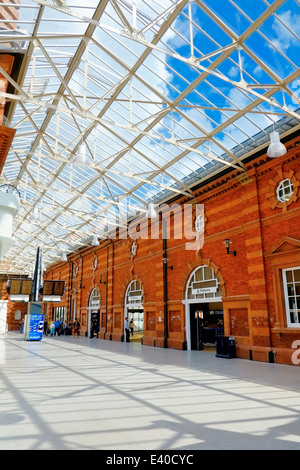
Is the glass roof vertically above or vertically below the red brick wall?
above

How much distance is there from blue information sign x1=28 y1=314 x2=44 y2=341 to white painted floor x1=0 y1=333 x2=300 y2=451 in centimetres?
1297

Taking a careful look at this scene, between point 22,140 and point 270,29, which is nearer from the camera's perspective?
point 270,29

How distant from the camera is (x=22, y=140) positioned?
1602 cm

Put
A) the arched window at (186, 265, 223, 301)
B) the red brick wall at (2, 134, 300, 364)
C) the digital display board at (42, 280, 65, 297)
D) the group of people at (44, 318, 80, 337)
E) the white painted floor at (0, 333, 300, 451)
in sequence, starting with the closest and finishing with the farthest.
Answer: the white painted floor at (0, 333, 300, 451) → the red brick wall at (2, 134, 300, 364) → the arched window at (186, 265, 223, 301) → the digital display board at (42, 280, 65, 297) → the group of people at (44, 318, 80, 337)

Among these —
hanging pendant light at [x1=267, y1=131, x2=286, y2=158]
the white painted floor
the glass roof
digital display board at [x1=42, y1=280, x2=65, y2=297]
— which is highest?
the glass roof

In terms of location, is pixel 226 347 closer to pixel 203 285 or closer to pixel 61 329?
pixel 203 285

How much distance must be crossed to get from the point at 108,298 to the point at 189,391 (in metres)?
17.3

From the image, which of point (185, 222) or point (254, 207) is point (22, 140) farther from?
point (254, 207)

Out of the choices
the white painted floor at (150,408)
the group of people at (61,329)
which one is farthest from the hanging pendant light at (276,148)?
the group of people at (61,329)

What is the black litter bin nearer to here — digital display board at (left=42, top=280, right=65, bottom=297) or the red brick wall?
the red brick wall

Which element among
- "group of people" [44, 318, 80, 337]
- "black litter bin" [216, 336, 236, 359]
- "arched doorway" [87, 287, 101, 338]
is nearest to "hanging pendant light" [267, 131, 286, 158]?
"black litter bin" [216, 336, 236, 359]

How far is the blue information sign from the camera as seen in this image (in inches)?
877

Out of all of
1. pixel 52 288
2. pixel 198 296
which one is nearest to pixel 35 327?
pixel 52 288

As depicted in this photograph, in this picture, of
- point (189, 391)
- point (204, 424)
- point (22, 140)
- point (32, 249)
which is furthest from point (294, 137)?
point (32, 249)
